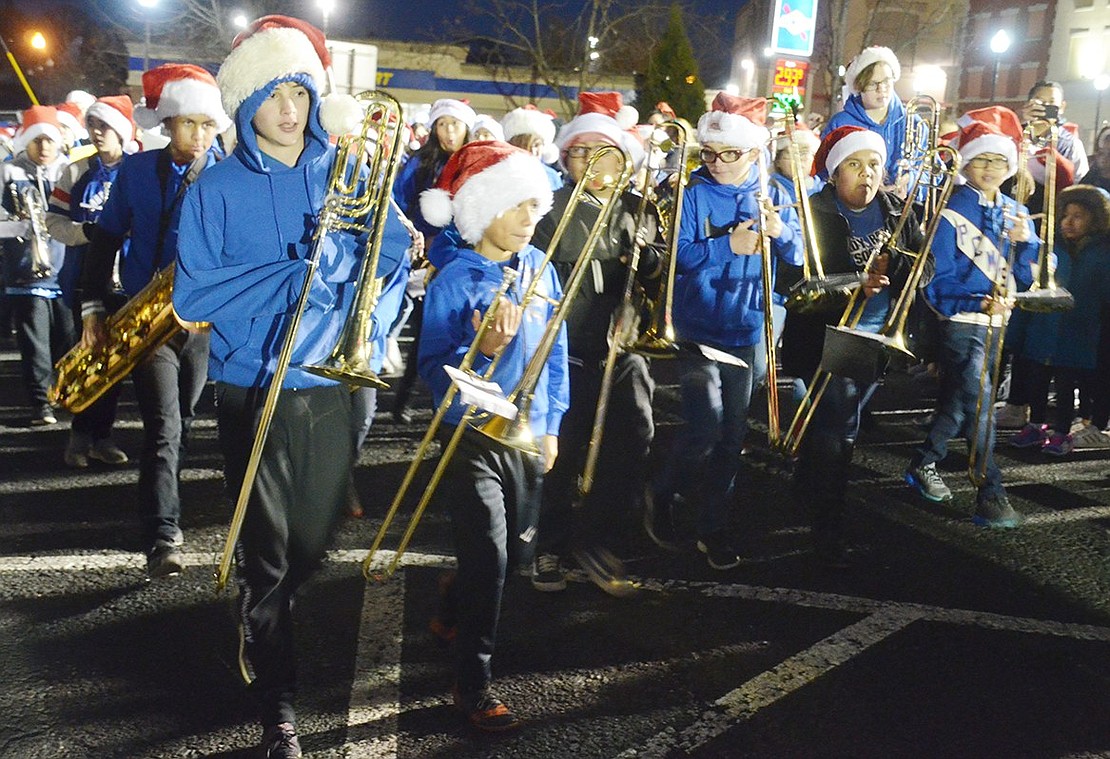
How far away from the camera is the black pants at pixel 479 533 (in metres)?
3.45

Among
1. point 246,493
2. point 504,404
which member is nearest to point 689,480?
point 504,404

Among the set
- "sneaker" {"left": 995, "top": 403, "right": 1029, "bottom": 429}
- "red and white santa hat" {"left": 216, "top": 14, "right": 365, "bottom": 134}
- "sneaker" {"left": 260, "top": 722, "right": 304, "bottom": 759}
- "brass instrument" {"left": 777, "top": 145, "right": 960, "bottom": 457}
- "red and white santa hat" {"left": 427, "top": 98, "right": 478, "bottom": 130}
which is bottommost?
"sneaker" {"left": 260, "top": 722, "right": 304, "bottom": 759}

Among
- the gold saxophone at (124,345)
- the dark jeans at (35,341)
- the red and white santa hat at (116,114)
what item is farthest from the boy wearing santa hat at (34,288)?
the gold saxophone at (124,345)

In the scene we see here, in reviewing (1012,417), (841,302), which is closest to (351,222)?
(841,302)

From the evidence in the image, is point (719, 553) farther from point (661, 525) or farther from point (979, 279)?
point (979, 279)

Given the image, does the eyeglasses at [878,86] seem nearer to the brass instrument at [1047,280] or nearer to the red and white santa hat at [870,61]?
the red and white santa hat at [870,61]

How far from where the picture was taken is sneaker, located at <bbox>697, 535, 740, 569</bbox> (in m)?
5.02

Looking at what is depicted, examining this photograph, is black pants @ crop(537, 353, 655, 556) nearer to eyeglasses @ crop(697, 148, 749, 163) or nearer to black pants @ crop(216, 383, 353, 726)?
eyeglasses @ crop(697, 148, 749, 163)

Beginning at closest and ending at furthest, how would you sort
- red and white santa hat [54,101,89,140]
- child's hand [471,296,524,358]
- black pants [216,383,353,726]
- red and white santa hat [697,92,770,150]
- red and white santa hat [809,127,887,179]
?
1. black pants [216,383,353,726]
2. child's hand [471,296,524,358]
3. red and white santa hat [697,92,770,150]
4. red and white santa hat [809,127,887,179]
5. red and white santa hat [54,101,89,140]

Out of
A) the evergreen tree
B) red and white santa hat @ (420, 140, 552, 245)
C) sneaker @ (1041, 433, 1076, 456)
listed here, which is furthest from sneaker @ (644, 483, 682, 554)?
the evergreen tree

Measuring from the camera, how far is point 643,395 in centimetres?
490

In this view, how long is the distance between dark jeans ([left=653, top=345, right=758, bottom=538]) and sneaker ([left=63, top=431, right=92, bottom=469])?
3467mm

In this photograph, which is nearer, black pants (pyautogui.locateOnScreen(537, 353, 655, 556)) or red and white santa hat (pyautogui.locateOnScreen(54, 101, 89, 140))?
black pants (pyautogui.locateOnScreen(537, 353, 655, 556))

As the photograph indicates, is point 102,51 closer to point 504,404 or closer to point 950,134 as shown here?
point 950,134
